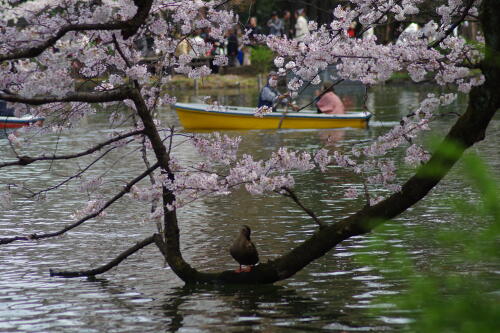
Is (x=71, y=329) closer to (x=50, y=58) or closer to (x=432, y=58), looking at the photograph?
(x=50, y=58)

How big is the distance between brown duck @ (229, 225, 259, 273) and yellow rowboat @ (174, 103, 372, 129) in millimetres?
17969

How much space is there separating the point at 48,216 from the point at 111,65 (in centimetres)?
463

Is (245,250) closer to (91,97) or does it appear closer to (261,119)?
(91,97)

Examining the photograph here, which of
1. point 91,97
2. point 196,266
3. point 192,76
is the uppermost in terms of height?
point 192,76

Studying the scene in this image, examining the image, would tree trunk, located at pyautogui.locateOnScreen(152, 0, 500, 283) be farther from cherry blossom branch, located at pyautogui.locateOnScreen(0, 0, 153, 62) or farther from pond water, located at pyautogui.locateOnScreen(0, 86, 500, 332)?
cherry blossom branch, located at pyautogui.locateOnScreen(0, 0, 153, 62)

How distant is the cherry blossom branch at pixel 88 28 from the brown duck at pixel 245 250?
7.55 feet

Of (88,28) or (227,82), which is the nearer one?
(88,28)

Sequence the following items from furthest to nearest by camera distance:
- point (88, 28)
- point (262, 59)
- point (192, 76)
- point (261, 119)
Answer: point (262, 59) < point (261, 119) < point (192, 76) < point (88, 28)

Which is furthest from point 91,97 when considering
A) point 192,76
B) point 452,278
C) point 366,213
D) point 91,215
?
point 452,278

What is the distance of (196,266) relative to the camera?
10086 mm

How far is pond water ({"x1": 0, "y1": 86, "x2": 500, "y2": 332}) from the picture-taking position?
7.58 metres

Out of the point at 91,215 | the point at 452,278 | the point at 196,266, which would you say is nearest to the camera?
the point at 452,278

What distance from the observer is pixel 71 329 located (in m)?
7.58

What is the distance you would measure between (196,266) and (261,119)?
18.3 m
